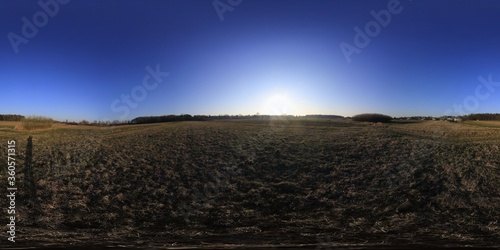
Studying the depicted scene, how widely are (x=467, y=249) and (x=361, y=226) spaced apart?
3580mm

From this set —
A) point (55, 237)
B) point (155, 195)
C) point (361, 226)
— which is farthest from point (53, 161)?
point (361, 226)

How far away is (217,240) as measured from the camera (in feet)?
34.4

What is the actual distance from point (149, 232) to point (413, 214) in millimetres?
9926

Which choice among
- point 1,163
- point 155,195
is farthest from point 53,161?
point 155,195

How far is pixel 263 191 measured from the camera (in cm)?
1620

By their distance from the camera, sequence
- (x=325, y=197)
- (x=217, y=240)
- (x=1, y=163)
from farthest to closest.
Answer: (x=1, y=163) < (x=325, y=197) < (x=217, y=240)

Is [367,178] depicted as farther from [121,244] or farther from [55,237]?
[55,237]

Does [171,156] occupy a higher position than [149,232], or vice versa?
[171,156]

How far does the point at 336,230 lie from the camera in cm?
1165

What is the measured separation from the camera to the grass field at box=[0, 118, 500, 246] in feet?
37.4

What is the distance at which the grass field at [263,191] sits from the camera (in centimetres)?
1139

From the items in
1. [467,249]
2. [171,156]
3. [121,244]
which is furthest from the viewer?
[171,156]

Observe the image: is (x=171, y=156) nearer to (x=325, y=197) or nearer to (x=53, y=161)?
(x=53, y=161)

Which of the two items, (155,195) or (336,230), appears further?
(155,195)
